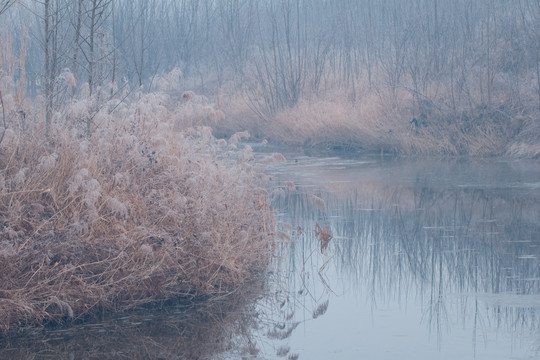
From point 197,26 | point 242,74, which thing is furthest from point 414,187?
point 197,26

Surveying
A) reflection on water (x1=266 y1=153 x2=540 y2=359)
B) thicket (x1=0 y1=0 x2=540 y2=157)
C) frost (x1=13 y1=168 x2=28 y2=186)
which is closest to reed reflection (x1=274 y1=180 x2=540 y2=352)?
reflection on water (x1=266 y1=153 x2=540 y2=359)

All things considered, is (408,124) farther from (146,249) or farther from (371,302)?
(146,249)

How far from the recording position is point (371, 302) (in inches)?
234

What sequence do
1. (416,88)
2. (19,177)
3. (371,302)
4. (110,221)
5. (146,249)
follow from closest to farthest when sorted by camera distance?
(19,177)
(146,249)
(110,221)
(371,302)
(416,88)

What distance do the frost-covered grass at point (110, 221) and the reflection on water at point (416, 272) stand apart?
0.77 metres

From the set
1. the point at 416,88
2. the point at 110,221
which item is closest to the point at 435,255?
the point at 110,221

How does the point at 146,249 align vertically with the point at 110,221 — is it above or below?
below

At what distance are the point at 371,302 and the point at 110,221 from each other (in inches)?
92.1

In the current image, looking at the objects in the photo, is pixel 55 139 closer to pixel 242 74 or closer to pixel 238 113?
pixel 238 113

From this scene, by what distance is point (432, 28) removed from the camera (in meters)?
21.3

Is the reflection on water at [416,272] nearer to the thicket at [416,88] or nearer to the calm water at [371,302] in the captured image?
the calm water at [371,302]

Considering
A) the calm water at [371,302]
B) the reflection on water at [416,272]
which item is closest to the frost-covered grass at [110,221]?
the calm water at [371,302]

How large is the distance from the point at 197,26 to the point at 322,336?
39.3 m

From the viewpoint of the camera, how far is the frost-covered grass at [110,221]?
5102 millimetres
